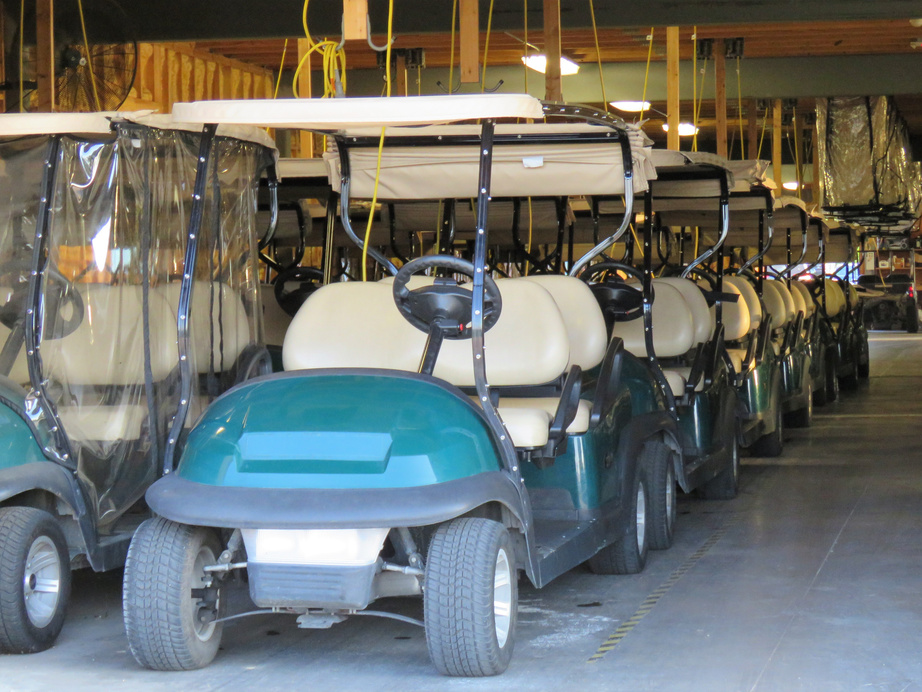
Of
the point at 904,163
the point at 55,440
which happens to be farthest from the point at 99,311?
the point at 904,163

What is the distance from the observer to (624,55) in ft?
47.1

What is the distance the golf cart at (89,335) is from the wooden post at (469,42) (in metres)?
3.32

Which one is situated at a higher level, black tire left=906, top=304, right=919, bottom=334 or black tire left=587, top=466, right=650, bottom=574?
black tire left=906, top=304, right=919, bottom=334

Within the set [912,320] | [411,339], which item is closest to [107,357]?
[411,339]

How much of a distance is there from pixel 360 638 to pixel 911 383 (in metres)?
12.1

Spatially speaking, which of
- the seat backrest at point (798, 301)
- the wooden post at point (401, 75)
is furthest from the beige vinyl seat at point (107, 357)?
the wooden post at point (401, 75)

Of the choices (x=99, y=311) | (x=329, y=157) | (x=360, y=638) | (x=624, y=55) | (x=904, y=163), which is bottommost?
(x=360, y=638)

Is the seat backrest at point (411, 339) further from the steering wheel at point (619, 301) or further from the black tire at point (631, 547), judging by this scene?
the steering wheel at point (619, 301)

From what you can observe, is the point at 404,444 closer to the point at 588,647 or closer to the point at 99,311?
the point at 588,647

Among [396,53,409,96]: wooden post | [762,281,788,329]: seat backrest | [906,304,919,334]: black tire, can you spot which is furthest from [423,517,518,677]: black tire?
[906,304,919,334]: black tire

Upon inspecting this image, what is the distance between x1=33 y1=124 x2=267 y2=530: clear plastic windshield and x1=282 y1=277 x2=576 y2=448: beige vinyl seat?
46 centimetres

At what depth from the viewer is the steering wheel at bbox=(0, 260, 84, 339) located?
411 centimetres

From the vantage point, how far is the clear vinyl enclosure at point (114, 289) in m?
4.12

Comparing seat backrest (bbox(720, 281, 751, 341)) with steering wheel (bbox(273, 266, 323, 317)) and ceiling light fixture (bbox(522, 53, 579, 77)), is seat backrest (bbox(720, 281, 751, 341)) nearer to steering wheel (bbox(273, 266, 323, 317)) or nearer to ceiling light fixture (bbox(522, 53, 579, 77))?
steering wheel (bbox(273, 266, 323, 317))
